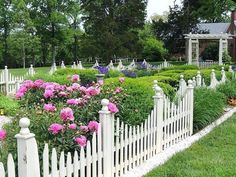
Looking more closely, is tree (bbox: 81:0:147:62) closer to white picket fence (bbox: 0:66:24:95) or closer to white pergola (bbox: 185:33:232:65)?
white pergola (bbox: 185:33:232:65)

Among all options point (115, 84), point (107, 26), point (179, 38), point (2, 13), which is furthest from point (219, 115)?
point (2, 13)

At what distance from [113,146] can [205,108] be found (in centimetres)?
428

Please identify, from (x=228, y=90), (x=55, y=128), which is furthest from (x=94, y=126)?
(x=228, y=90)

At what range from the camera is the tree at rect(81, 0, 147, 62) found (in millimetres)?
32719

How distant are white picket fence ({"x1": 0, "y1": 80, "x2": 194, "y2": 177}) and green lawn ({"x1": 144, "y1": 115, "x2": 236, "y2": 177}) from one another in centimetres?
37

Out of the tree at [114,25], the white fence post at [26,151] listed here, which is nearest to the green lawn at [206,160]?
the white fence post at [26,151]

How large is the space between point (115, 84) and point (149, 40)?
121ft

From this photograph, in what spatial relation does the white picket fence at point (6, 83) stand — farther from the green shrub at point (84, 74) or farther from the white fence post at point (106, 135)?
the white fence post at point (106, 135)

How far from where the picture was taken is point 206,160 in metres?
5.94

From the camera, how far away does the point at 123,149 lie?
16.9ft

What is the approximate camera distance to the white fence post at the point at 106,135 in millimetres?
4477

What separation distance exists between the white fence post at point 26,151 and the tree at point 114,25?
29219 millimetres

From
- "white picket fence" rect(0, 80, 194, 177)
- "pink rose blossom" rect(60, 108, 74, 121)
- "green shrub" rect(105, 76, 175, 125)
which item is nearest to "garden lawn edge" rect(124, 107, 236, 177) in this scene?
"white picket fence" rect(0, 80, 194, 177)

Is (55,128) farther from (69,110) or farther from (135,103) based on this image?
(135,103)
